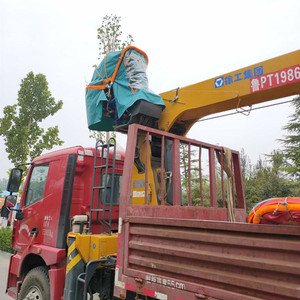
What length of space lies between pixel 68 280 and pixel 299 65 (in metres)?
3.35

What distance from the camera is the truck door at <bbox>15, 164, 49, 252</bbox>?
414 cm

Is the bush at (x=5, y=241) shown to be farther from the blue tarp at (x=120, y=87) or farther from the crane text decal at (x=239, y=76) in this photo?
the crane text decal at (x=239, y=76)

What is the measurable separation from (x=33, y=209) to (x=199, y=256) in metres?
3.09

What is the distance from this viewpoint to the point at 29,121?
12852mm

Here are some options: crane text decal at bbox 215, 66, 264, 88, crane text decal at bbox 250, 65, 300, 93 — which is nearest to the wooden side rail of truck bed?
crane text decal at bbox 215, 66, 264, 88

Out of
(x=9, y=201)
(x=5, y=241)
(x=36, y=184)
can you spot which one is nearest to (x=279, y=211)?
(x=36, y=184)

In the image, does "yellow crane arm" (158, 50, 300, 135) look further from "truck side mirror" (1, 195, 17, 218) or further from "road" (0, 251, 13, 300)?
"road" (0, 251, 13, 300)

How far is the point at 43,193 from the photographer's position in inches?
164

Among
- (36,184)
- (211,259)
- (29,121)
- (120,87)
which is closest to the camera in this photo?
(211,259)

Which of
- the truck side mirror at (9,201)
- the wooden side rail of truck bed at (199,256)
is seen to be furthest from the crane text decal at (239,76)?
the truck side mirror at (9,201)

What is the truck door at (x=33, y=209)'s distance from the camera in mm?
4141

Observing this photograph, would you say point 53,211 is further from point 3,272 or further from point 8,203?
point 3,272

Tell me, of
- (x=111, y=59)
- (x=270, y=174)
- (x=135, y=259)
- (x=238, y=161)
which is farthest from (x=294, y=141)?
(x=135, y=259)

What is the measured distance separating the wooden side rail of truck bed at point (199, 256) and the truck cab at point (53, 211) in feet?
4.60
